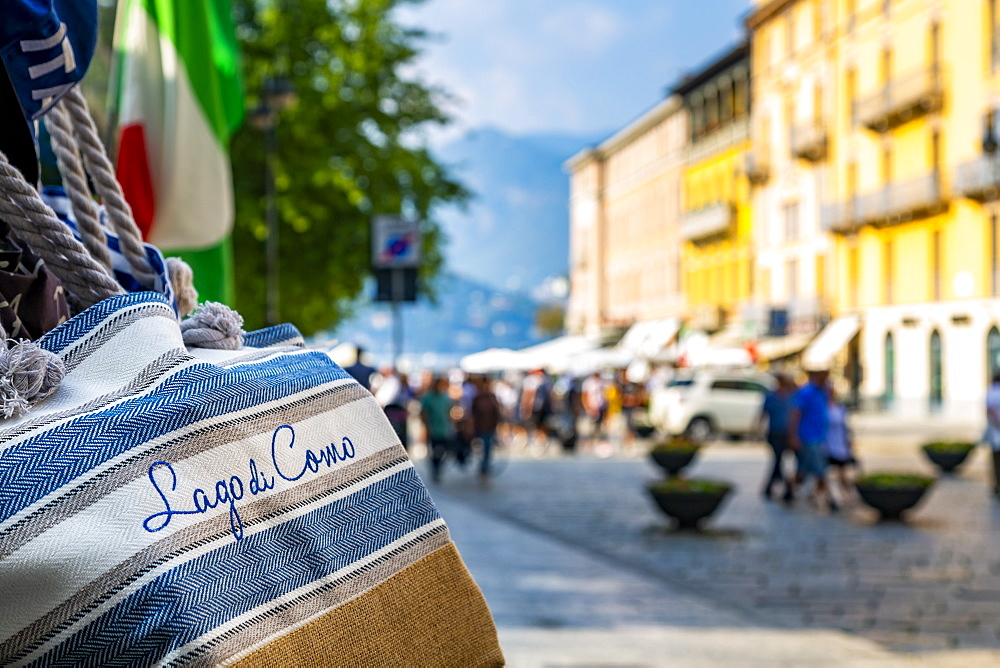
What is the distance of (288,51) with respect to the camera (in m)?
20.8

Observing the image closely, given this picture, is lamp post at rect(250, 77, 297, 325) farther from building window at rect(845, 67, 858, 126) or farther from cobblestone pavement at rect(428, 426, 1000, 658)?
building window at rect(845, 67, 858, 126)

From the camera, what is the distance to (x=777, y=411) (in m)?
16.8

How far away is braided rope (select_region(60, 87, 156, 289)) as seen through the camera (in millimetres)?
1208

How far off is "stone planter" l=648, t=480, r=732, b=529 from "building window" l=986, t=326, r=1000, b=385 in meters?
24.6

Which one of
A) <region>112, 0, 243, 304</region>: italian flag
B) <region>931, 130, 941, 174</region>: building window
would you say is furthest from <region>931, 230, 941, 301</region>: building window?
<region>112, 0, 243, 304</region>: italian flag

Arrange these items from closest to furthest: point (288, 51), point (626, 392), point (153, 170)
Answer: point (153, 170) → point (288, 51) → point (626, 392)

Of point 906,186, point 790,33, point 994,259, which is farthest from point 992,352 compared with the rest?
point 790,33

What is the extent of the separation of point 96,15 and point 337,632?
0.66 m

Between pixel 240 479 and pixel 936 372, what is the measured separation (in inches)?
1573

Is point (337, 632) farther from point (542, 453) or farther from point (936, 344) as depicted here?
point (936, 344)

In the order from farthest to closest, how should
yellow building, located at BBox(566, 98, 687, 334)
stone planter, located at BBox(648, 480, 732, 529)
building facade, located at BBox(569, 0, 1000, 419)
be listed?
yellow building, located at BBox(566, 98, 687, 334)
building facade, located at BBox(569, 0, 1000, 419)
stone planter, located at BBox(648, 480, 732, 529)

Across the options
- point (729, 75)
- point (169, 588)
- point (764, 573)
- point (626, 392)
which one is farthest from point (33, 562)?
point (729, 75)

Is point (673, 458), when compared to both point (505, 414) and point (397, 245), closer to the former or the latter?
point (397, 245)

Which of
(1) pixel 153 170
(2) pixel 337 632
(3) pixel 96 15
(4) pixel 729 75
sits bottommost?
(2) pixel 337 632
